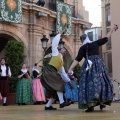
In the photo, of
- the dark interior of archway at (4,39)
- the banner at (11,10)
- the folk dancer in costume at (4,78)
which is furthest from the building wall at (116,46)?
the folk dancer in costume at (4,78)

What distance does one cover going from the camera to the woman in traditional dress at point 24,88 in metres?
12.3

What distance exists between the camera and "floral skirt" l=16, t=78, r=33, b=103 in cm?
1238

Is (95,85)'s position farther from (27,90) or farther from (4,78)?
(27,90)

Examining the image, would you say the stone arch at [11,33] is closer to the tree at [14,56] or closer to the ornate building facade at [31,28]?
the ornate building facade at [31,28]

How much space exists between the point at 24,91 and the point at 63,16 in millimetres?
7636

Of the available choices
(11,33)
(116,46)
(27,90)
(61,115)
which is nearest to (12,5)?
(11,33)

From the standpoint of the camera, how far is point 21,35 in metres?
17.2

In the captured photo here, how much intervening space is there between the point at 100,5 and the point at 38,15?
2620cm

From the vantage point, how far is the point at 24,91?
41.2 ft

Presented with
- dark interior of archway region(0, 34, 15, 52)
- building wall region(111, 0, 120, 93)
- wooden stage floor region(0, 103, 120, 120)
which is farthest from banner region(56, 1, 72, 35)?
wooden stage floor region(0, 103, 120, 120)

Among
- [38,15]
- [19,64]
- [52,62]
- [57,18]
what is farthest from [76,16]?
[52,62]

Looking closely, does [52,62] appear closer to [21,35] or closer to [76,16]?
[21,35]

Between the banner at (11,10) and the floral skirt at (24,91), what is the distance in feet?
13.9

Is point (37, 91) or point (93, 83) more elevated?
point (93, 83)
